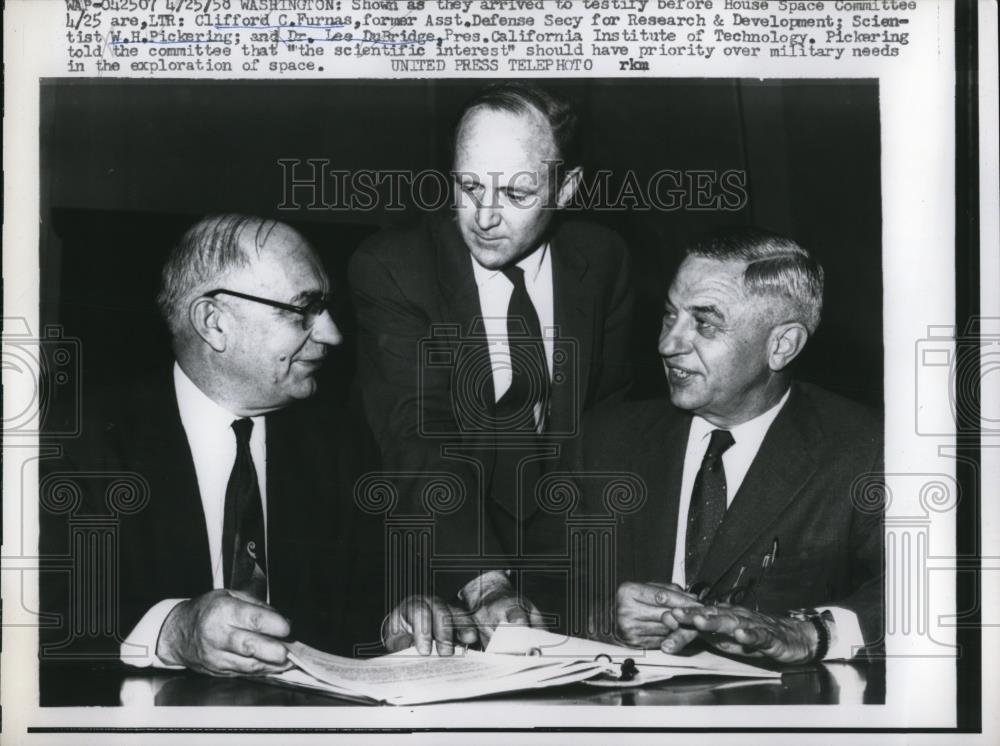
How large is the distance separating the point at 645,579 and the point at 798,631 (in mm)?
317

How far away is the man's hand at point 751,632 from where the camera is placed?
86.7 inches

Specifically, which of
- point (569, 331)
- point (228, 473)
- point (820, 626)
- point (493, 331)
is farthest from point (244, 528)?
point (820, 626)

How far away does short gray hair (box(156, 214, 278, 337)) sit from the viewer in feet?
7.27

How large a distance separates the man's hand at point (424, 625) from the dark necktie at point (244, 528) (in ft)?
0.87

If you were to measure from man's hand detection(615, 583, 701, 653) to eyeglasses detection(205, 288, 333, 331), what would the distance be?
2.66 feet

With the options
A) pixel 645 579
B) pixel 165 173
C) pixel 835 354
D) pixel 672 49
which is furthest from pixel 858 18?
pixel 165 173

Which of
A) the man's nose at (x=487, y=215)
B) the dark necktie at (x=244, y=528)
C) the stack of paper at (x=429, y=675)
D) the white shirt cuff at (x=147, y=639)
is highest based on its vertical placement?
the man's nose at (x=487, y=215)

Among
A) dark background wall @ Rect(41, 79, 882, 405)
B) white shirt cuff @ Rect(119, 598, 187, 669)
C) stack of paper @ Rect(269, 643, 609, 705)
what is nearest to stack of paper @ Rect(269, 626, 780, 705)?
stack of paper @ Rect(269, 643, 609, 705)

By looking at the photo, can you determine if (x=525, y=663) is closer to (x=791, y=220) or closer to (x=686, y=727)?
(x=686, y=727)

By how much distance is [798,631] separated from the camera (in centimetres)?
222

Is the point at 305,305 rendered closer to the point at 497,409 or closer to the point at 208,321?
the point at 208,321

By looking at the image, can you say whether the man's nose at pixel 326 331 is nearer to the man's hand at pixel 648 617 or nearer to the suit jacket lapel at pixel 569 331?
the suit jacket lapel at pixel 569 331

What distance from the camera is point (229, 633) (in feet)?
7.22

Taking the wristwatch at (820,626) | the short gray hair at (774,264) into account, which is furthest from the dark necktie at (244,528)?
the wristwatch at (820,626)
